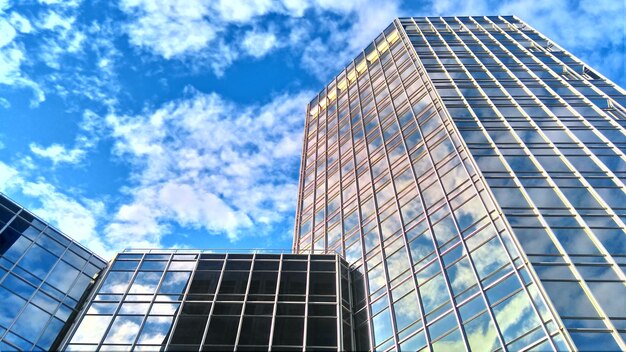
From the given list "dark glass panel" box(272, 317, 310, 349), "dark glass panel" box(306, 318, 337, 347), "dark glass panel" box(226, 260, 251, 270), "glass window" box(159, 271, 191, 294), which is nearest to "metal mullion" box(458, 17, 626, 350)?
"dark glass panel" box(306, 318, 337, 347)

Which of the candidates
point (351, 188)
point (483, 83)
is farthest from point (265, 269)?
point (483, 83)

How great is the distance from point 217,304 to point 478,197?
53.1 feet

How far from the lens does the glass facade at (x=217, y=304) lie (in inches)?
1015

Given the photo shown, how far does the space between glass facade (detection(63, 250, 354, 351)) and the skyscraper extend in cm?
205

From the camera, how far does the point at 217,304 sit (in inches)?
1107

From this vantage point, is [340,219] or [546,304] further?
[340,219]

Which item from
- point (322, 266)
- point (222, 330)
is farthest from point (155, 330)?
point (322, 266)

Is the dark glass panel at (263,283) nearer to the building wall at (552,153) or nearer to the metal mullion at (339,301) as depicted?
the metal mullion at (339,301)

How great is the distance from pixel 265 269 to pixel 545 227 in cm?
1679

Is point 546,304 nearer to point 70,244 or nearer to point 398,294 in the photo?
point 398,294

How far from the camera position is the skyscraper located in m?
20.4

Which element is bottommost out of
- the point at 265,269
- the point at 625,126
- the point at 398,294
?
the point at 398,294

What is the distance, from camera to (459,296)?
76.3 feet

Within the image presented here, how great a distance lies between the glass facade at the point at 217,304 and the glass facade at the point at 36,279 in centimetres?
149
